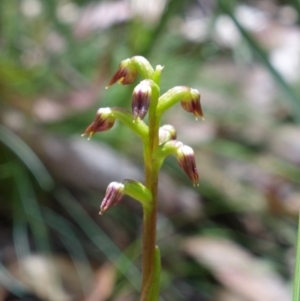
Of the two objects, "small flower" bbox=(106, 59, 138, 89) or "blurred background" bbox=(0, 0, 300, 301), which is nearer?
"small flower" bbox=(106, 59, 138, 89)

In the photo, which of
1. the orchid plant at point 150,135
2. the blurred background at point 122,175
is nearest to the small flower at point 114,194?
the orchid plant at point 150,135

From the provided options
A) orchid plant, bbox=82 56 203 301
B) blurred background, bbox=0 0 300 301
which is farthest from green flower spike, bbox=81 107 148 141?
blurred background, bbox=0 0 300 301

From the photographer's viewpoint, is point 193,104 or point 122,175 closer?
point 193,104

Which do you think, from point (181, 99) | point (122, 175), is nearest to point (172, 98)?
point (181, 99)

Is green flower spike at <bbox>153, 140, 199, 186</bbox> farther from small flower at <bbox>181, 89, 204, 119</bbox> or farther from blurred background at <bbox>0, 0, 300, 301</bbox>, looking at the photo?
blurred background at <bbox>0, 0, 300, 301</bbox>

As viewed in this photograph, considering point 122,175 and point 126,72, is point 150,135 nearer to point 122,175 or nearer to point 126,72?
point 126,72

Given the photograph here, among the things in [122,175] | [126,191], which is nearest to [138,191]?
[126,191]
